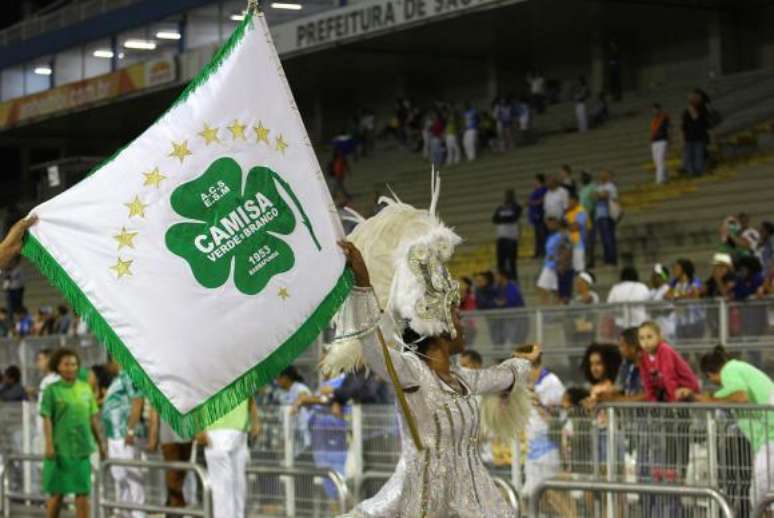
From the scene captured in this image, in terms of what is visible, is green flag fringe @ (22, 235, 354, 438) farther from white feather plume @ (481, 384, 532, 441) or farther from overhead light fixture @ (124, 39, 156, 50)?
overhead light fixture @ (124, 39, 156, 50)

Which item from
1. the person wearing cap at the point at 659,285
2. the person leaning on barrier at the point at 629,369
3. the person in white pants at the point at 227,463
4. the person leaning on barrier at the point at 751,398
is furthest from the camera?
the person wearing cap at the point at 659,285

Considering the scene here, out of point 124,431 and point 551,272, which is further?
point 551,272

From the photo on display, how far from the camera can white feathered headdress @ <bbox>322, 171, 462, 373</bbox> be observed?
7320 millimetres

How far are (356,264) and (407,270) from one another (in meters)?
0.40

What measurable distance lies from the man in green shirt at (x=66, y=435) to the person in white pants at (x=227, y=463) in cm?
162

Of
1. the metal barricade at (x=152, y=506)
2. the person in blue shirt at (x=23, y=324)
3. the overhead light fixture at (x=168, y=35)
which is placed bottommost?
the metal barricade at (x=152, y=506)

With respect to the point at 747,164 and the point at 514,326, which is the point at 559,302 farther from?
the point at 747,164

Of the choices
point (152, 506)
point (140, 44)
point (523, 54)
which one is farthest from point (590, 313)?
point (140, 44)

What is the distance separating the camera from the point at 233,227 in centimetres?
699

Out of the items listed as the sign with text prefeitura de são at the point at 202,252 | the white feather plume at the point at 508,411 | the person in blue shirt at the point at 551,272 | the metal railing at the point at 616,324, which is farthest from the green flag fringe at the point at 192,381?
the person in blue shirt at the point at 551,272

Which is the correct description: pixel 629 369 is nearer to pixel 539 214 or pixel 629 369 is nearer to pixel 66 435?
pixel 66 435

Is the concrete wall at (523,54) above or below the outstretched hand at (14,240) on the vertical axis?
above

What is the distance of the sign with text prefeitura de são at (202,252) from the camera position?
6.91m

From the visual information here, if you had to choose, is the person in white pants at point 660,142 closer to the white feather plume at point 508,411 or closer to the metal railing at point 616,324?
the metal railing at point 616,324
